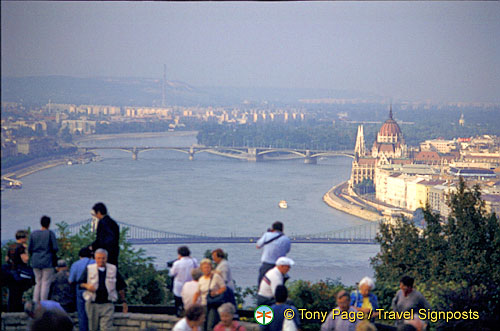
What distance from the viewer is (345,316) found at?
154 centimetres

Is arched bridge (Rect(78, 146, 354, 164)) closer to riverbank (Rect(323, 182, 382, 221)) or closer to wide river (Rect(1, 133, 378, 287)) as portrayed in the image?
wide river (Rect(1, 133, 378, 287))

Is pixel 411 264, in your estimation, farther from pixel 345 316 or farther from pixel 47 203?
pixel 47 203

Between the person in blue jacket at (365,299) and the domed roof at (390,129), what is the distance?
20867mm

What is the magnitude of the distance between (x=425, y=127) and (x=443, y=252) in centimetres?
1900

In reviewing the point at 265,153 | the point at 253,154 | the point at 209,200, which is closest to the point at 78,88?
the point at 209,200

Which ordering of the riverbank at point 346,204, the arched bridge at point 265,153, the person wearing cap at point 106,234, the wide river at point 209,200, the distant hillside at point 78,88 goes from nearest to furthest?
the person wearing cap at point 106,234 < the distant hillside at point 78,88 < the wide river at point 209,200 < the riverbank at point 346,204 < the arched bridge at point 265,153

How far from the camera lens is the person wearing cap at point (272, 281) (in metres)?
1.63

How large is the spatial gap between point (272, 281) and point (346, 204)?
47.6 feet

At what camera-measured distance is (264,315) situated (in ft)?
5.08

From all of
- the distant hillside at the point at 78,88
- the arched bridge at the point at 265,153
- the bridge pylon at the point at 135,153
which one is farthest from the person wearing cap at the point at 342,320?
the arched bridge at the point at 265,153

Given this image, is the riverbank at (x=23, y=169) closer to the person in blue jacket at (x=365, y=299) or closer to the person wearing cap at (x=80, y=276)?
the person wearing cap at (x=80, y=276)

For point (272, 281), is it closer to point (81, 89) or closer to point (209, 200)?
point (81, 89)

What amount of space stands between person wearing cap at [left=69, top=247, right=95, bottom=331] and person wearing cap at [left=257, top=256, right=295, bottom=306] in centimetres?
39

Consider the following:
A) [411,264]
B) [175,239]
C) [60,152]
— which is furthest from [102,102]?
[411,264]
